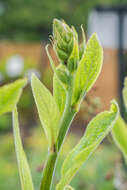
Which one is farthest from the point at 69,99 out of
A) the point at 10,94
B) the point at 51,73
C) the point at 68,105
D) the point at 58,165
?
the point at 51,73

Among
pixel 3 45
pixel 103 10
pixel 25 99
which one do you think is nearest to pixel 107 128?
pixel 103 10

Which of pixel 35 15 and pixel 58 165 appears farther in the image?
pixel 35 15

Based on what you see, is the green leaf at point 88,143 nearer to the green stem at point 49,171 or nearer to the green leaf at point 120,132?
the green stem at point 49,171

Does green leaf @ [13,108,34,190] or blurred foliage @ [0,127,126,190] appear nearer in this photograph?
green leaf @ [13,108,34,190]

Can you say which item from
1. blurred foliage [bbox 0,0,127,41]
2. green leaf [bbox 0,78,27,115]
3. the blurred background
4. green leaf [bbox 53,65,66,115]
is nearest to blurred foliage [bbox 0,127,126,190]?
the blurred background

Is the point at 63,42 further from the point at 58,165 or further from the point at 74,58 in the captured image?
the point at 58,165

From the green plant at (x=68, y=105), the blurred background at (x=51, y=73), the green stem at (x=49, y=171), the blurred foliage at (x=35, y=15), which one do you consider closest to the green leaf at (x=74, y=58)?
the green plant at (x=68, y=105)

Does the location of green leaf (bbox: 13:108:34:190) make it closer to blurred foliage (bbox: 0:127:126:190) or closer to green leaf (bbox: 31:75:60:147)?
green leaf (bbox: 31:75:60:147)

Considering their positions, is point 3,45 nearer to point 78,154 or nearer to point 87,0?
point 87,0
